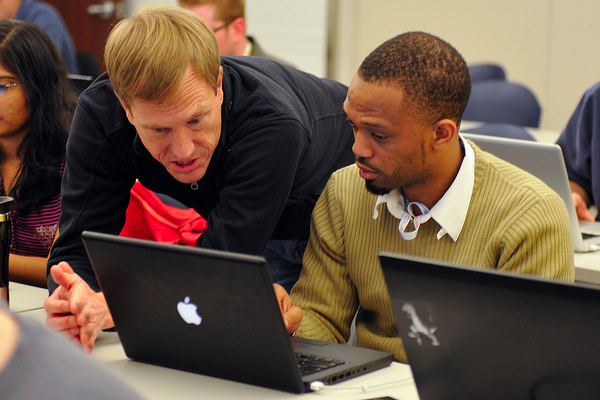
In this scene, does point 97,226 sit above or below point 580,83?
above

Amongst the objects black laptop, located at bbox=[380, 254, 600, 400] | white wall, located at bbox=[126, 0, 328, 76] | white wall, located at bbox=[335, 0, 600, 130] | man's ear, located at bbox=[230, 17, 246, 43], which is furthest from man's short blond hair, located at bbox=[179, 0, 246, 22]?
white wall, located at bbox=[335, 0, 600, 130]

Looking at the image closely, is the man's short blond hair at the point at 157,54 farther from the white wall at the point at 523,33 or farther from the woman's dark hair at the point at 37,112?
the white wall at the point at 523,33

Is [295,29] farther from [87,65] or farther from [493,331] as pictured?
[493,331]

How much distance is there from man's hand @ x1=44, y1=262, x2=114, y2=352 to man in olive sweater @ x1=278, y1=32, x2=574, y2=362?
36 centimetres

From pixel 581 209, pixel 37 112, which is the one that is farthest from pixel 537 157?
pixel 37 112

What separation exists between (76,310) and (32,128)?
869mm

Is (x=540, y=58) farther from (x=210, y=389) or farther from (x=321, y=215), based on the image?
(x=210, y=389)

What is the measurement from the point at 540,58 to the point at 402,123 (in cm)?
362

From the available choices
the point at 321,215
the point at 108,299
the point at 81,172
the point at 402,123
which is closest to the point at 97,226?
the point at 81,172

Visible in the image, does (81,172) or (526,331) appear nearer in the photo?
(526,331)

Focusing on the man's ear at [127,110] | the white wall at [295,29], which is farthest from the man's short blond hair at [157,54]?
the white wall at [295,29]

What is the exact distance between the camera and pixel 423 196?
149 cm

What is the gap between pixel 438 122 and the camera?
55.2 inches

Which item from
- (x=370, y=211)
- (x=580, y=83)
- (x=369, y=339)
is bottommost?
(x=580, y=83)
